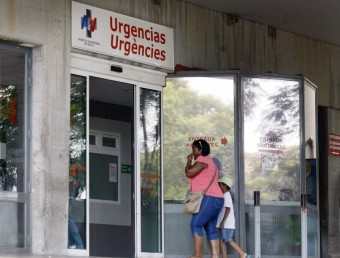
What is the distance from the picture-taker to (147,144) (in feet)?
51.2

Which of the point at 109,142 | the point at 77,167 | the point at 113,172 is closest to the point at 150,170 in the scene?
the point at 113,172

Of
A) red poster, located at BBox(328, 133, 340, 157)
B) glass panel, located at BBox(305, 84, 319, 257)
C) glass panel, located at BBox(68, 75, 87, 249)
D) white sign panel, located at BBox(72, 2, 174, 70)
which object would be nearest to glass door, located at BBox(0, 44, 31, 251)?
glass panel, located at BBox(68, 75, 87, 249)

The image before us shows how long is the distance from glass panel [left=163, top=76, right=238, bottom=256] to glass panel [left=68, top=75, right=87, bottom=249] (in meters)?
1.88

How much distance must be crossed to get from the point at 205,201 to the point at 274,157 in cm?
280

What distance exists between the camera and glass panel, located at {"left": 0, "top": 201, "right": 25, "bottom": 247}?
13.0 metres

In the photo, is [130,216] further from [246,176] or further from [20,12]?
[20,12]

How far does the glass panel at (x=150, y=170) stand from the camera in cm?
1540

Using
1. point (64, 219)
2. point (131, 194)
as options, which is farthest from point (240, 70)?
point (64, 219)

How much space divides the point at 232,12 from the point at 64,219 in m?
5.63

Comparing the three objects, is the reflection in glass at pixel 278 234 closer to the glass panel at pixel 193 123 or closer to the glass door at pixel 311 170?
the glass door at pixel 311 170

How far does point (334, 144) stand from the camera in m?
19.8

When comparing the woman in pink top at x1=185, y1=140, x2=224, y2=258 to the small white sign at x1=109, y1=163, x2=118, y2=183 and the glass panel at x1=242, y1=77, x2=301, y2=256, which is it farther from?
the small white sign at x1=109, y1=163, x2=118, y2=183

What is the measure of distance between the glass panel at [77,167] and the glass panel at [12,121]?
Answer: 3.10 ft

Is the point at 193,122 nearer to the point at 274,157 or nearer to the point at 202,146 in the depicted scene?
the point at 274,157
